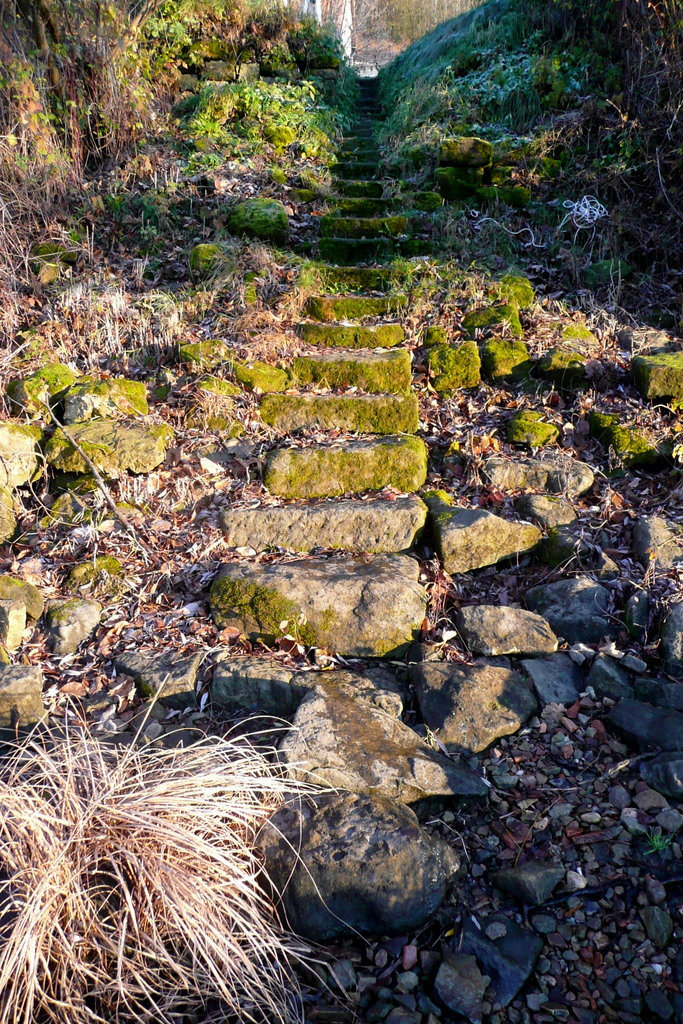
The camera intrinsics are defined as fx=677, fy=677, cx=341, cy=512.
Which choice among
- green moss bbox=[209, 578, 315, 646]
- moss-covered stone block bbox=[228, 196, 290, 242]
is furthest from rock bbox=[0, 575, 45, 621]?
moss-covered stone block bbox=[228, 196, 290, 242]

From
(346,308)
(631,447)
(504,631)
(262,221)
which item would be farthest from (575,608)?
(262,221)

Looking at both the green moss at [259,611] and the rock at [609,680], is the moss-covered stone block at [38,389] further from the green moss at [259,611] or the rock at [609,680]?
the rock at [609,680]

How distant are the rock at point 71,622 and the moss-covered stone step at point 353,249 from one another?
4928mm

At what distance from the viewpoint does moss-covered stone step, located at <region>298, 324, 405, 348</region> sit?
5.74 meters

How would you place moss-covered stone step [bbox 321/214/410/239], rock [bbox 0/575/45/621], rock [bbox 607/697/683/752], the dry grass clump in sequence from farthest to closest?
moss-covered stone step [bbox 321/214/410/239], rock [bbox 0/575/45/621], rock [bbox 607/697/683/752], the dry grass clump

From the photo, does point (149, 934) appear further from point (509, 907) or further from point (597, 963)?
point (597, 963)

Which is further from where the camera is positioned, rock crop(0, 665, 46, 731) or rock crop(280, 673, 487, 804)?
rock crop(0, 665, 46, 731)

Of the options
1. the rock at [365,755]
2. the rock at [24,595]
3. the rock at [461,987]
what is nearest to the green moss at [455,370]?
the rock at [365,755]

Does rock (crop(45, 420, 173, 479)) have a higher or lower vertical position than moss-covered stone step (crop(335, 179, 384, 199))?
lower

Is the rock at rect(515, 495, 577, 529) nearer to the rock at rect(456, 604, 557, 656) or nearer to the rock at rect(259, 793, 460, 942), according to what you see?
the rock at rect(456, 604, 557, 656)

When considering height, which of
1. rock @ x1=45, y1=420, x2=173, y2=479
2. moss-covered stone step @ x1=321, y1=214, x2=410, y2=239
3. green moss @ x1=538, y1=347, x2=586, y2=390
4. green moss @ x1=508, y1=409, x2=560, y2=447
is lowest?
green moss @ x1=508, y1=409, x2=560, y2=447

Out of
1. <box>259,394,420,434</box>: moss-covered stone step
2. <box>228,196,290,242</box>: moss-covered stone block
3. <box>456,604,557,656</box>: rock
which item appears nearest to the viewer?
<box>456,604,557,656</box>: rock

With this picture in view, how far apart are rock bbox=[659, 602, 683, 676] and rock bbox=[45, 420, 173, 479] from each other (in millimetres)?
3075

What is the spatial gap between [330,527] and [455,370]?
6.59 feet
